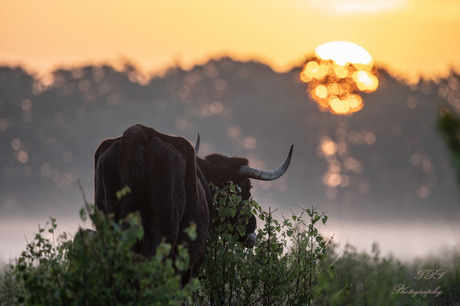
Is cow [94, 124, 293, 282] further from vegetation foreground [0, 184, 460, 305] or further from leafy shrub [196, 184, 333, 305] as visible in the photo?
leafy shrub [196, 184, 333, 305]

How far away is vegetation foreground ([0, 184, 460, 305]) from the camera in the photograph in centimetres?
705

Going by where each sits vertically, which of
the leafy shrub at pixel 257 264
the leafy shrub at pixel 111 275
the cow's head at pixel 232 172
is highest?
the cow's head at pixel 232 172

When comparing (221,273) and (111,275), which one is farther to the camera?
(221,273)

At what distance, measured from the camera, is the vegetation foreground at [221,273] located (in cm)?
705

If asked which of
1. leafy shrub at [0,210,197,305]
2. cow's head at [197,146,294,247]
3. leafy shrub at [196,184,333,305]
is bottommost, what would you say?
leafy shrub at [0,210,197,305]

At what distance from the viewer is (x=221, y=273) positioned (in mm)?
10406

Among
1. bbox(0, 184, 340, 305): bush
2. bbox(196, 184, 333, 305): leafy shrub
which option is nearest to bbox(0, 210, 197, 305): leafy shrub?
bbox(0, 184, 340, 305): bush

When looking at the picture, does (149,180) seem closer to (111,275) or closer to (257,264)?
(257,264)

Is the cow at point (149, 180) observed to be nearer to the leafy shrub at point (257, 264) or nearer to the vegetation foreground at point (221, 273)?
the vegetation foreground at point (221, 273)
